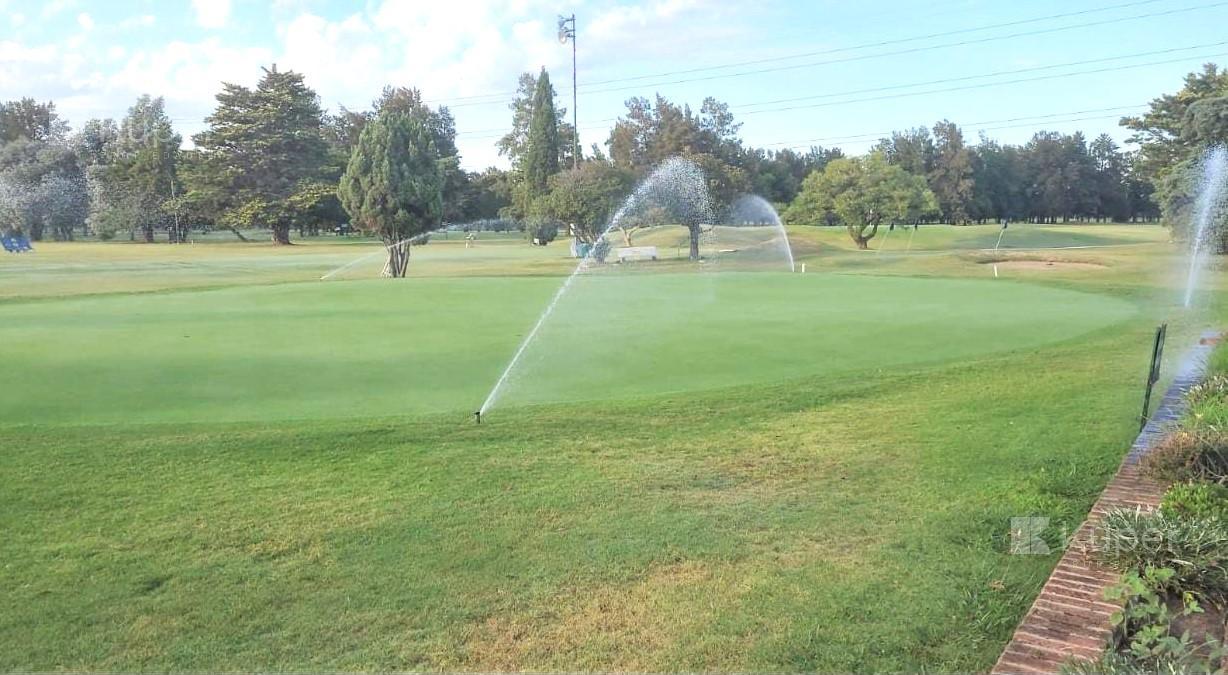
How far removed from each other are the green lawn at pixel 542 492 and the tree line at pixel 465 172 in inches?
907

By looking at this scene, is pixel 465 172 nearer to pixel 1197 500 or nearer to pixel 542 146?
pixel 542 146

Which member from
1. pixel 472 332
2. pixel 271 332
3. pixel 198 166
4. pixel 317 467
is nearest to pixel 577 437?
pixel 317 467

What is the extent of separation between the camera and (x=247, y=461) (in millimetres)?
6938

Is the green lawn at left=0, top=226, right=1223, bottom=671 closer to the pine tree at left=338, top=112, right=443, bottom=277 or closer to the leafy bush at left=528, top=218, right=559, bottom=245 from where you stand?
the pine tree at left=338, top=112, right=443, bottom=277

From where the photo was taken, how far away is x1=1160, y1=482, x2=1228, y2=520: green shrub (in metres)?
4.97

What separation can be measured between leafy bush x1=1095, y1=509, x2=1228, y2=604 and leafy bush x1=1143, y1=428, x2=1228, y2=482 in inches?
43.4

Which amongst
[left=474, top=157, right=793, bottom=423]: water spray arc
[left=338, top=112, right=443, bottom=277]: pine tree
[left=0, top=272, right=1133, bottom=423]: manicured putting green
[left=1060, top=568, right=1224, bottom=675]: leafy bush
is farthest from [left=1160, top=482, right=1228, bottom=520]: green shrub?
[left=474, top=157, right=793, bottom=423]: water spray arc

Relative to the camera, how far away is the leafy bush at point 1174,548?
4133 mm

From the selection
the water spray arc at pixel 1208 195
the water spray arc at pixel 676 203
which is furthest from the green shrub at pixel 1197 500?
the water spray arc at pixel 1208 195

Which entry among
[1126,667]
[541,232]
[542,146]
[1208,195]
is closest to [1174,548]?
[1126,667]

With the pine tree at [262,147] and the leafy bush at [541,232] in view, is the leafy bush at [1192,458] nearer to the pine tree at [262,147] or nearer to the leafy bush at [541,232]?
the leafy bush at [541,232]

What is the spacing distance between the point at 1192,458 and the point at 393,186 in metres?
29.4

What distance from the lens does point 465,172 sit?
238ft

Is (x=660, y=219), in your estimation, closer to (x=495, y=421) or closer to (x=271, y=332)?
(x=271, y=332)
